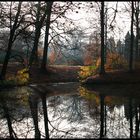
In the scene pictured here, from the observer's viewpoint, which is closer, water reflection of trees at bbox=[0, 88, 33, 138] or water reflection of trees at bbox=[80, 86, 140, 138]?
water reflection of trees at bbox=[80, 86, 140, 138]

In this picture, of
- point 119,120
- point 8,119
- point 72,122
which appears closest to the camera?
point 72,122

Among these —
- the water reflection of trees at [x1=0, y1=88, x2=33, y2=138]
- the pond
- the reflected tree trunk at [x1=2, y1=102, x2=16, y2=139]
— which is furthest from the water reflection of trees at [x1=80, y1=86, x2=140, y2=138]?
the reflected tree trunk at [x1=2, y1=102, x2=16, y2=139]

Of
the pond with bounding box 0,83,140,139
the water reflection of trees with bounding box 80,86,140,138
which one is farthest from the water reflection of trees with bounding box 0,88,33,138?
the water reflection of trees with bounding box 80,86,140,138

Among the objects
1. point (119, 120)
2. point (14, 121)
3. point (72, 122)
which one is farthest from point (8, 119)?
point (119, 120)

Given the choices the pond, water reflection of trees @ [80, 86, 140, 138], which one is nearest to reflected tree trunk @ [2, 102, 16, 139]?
the pond

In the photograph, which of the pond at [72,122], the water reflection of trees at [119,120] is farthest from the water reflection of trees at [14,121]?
the water reflection of trees at [119,120]

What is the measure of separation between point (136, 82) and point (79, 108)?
1704 centimetres

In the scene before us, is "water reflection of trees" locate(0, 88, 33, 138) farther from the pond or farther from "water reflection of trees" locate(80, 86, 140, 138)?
"water reflection of trees" locate(80, 86, 140, 138)

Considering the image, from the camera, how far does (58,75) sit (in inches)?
1403

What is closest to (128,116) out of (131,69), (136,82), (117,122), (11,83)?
(117,122)

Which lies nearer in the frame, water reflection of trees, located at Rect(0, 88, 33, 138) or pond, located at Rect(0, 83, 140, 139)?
pond, located at Rect(0, 83, 140, 139)

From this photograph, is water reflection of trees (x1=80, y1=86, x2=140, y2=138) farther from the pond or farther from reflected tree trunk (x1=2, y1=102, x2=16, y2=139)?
reflected tree trunk (x1=2, y1=102, x2=16, y2=139)

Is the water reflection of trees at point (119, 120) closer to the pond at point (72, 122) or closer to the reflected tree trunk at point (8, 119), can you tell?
the pond at point (72, 122)

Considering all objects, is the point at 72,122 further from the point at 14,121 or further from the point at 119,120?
the point at 14,121
